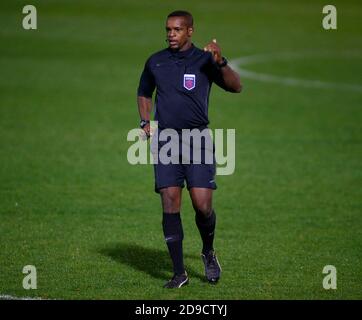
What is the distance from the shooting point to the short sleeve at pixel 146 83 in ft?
37.6

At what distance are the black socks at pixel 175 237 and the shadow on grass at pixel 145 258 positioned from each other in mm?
588

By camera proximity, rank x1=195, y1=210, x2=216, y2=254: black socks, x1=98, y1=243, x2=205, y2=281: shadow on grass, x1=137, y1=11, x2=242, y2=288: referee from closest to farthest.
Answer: x1=137, y1=11, x2=242, y2=288: referee, x1=195, y1=210, x2=216, y2=254: black socks, x1=98, y1=243, x2=205, y2=281: shadow on grass

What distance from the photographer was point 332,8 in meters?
47.4

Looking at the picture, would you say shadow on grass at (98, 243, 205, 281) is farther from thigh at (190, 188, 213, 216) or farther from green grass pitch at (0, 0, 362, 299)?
thigh at (190, 188, 213, 216)

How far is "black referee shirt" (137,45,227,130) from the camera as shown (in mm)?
11188

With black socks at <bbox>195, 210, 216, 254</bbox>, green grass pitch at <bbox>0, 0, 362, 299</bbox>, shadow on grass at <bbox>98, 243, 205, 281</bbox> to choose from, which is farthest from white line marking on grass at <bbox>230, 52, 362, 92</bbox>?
black socks at <bbox>195, 210, 216, 254</bbox>

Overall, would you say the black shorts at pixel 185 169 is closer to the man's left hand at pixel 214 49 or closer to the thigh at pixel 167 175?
the thigh at pixel 167 175

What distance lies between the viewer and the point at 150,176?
18.8 metres

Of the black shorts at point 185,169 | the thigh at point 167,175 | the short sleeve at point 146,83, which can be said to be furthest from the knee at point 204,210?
the short sleeve at point 146,83

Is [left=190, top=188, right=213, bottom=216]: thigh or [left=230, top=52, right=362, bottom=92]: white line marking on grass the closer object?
[left=190, top=188, right=213, bottom=216]: thigh

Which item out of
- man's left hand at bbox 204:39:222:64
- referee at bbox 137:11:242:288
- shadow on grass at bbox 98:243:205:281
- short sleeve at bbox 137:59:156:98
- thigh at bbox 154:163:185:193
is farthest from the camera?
shadow on grass at bbox 98:243:205:281

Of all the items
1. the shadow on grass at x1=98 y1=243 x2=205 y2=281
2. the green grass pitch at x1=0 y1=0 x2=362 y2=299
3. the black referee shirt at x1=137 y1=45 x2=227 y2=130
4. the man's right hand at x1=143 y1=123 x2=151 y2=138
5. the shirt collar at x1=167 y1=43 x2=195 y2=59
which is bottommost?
the shadow on grass at x1=98 y1=243 x2=205 y2=281
